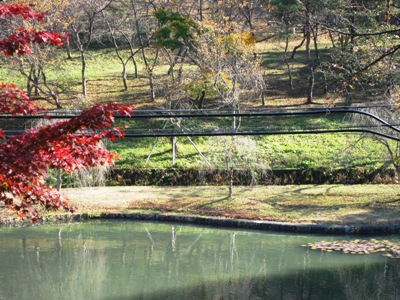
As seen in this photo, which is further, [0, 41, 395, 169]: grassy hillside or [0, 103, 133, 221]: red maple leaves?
[0, 41, 395, 169]: grassy hillside

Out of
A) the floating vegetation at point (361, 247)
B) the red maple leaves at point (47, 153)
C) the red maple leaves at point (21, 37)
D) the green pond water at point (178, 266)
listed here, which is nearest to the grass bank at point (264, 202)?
the green pond water at point (178, 266)

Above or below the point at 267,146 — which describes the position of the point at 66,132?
above

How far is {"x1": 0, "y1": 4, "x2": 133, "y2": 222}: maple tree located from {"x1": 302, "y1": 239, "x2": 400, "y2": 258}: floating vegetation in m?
9.54

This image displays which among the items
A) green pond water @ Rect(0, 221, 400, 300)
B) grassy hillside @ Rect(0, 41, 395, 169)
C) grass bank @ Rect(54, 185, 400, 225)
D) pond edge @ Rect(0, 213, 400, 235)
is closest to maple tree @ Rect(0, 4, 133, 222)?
green pond water @ Rect(0, 221, 400, 300)

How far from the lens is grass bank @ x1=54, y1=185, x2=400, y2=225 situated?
18125 millimetres

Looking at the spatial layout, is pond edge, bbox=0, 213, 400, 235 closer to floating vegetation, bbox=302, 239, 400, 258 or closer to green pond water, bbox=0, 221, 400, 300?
green pond water, bbox=0, 221, 400, 300

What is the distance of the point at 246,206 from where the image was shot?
761 inches

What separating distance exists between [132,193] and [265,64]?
17.4 metres

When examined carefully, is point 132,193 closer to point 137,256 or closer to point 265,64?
point 137,256

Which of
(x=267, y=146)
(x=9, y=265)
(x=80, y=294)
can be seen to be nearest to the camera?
(x=80, y=294)

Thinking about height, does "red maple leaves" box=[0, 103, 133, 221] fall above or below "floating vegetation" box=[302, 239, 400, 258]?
above

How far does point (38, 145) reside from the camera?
21.6 feet

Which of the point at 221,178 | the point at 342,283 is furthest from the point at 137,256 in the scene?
the point at 221,178

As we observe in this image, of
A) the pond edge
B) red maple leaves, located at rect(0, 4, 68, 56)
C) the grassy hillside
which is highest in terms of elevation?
red maple leaves, located at rect(0, 4, 68, 56)
